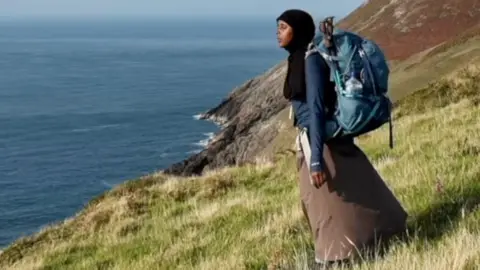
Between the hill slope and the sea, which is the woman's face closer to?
the sea

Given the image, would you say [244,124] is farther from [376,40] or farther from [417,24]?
[417,24]

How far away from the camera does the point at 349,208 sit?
5895mm

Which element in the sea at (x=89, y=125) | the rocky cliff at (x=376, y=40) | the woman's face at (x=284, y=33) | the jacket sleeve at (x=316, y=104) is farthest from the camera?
the sea at (x=89, y=125)

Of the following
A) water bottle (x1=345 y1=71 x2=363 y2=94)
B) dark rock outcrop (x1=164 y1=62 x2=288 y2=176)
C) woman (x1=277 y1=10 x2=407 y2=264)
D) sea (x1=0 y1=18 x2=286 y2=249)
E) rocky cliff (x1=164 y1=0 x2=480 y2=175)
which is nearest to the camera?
water bottle (x1=345 y1=71 x2=363 y2=94)

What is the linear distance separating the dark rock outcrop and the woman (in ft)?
98.8

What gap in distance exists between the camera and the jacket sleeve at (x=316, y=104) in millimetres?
5594

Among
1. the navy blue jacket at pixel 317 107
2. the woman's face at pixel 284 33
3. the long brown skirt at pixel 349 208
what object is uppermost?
the woman's face at pixel 284 33

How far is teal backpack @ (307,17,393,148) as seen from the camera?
5344 millimetres

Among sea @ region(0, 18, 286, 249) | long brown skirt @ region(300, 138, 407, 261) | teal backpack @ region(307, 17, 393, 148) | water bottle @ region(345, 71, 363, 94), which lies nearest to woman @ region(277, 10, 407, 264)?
long brown skirt @ region(300, 138, 407, 261)

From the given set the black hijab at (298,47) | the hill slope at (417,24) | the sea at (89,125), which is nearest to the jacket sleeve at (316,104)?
the black hijab at (298,47)

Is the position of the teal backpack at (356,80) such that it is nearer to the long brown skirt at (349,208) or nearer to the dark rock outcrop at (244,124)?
the long brown skirt at (349,208)

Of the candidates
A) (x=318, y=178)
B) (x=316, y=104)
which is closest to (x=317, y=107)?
(x=316, y=104)

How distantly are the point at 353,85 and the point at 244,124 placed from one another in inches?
2383

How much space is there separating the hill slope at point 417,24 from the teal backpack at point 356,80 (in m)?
44.2
